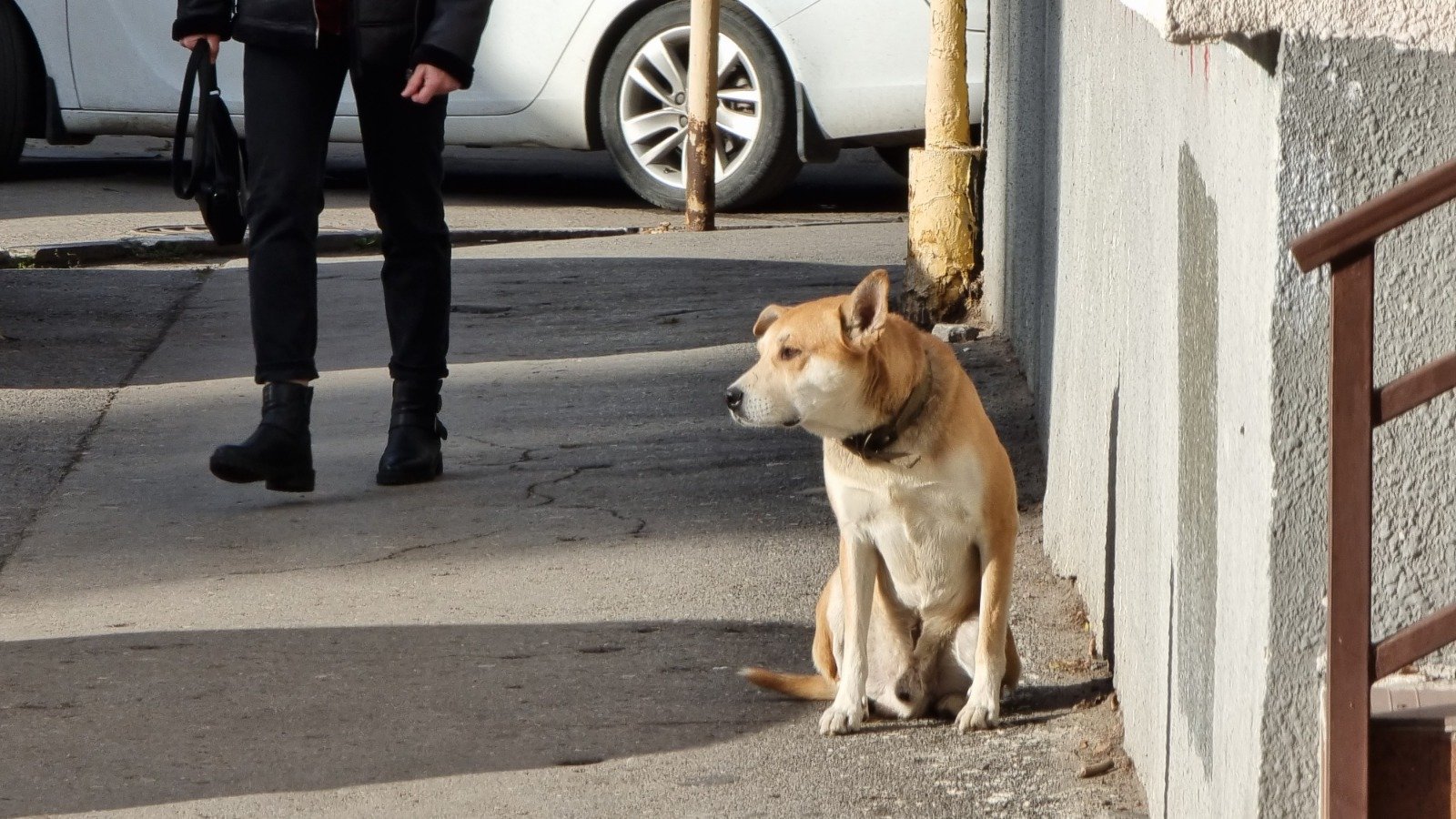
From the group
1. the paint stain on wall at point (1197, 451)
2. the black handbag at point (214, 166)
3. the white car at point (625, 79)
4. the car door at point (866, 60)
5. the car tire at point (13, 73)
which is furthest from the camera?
the car tire at point (13, 73)

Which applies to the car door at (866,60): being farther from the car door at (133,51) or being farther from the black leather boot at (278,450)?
the black leather boot at (278,450)

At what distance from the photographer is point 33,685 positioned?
3.78 meters

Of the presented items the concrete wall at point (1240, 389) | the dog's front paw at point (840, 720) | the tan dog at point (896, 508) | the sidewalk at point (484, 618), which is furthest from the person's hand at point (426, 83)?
the dog's front paw at point (840, 720)

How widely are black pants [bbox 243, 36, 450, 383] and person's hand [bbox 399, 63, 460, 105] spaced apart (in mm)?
114

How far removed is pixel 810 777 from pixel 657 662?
0.67 m

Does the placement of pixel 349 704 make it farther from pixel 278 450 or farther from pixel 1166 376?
pixel 1166 376

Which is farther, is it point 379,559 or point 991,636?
point 379,559

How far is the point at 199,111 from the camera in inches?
201

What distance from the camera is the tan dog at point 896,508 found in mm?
3461

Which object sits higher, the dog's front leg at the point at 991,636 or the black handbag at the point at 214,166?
the black handbag at the point at 214,166

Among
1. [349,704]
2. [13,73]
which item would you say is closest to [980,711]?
[349,704]

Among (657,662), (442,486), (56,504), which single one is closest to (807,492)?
(442,486)

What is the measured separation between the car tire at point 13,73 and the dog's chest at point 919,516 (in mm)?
8071

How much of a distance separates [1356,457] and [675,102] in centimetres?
805
